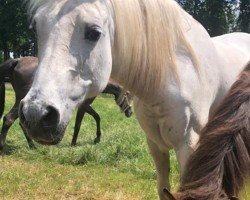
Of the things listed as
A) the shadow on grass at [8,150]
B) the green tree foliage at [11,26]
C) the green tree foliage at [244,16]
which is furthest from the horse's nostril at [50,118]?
the green tree foliage at [244,16]

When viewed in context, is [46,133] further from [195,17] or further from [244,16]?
[244,16]

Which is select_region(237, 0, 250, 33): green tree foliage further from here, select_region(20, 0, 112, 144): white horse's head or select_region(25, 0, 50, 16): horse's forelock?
select_region(20, 0, 112, 144): white horse's head

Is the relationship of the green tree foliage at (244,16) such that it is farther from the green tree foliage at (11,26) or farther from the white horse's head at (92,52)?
the white horse's head at (92,52)

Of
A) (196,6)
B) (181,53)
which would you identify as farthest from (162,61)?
(196,6)

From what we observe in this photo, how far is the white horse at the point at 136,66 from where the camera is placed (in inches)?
86.7

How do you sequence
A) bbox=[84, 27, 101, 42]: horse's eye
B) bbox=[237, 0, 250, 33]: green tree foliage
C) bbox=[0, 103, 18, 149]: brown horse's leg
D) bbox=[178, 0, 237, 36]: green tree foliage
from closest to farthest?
bbox=[84, 27, 101, 42]: horse's eye, bbox=[0, 103, 18, 149]: brown horse's leg, bbox=[178, 0, 237, 36]: green tree foliage, bbox=[237, 0, 250, 33]: green tree foliage

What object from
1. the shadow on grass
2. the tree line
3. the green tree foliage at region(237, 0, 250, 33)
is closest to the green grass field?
the shadow on grass

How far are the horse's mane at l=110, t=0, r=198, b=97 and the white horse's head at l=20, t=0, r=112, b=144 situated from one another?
142mm

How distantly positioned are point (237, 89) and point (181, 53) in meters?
0.90

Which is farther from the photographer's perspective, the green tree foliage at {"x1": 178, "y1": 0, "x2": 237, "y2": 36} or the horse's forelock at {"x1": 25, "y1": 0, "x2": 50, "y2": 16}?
the green tree foliage at {"x1": 178, "y1": 0, "x2": 237, "y2": 36}

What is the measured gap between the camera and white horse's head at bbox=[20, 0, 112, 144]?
2.13 meters

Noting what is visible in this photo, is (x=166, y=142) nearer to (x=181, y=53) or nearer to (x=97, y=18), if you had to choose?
(x=181, y=53)

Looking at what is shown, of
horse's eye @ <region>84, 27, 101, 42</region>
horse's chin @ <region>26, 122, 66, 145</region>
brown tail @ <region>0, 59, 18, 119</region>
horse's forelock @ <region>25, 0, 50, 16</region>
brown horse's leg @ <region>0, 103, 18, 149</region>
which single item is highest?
horse's forelock @ <region>25, 0, 50, 16</region>

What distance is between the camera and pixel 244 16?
39.4 meters
